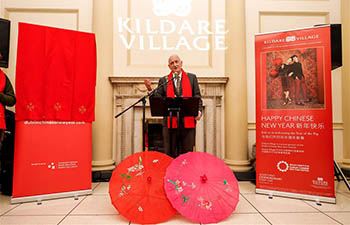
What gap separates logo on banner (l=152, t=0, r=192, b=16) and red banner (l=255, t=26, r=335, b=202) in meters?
1.43

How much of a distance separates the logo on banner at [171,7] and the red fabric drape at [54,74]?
1389 mm

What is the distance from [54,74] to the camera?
7.32ft

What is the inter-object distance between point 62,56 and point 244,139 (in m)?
2.50

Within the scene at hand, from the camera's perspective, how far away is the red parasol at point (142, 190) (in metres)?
1.64

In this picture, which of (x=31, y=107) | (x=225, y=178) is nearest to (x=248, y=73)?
(x=225, y=178)

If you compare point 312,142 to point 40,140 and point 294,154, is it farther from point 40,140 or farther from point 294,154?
point 40,140

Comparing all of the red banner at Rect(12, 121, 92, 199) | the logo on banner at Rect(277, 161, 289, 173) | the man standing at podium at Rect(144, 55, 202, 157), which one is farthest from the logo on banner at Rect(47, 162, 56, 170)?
the logo on banner at Rect(277, 161, 289, 173)

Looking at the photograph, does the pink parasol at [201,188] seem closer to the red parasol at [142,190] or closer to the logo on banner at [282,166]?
the red parasol at [142,190]

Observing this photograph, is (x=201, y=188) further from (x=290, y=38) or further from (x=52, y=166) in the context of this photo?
(x=290, y=38)

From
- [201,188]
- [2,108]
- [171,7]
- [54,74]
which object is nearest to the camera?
[201,188]

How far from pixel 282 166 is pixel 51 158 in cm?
239

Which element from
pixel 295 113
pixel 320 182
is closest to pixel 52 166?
pixel 295 113

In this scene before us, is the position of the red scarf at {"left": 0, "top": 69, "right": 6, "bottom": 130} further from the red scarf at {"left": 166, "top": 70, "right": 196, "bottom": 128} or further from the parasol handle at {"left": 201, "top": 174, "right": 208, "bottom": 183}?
the parasol handle at {"left": 201, "top": 174, "right": 208, "bottom": 183}

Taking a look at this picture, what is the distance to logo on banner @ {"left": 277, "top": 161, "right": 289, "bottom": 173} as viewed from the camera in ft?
7.39
